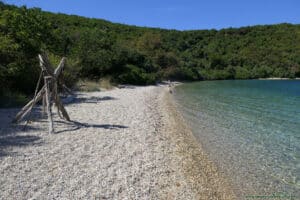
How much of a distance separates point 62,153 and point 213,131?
317 inches

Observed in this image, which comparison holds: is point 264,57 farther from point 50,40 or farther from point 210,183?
point 210,183

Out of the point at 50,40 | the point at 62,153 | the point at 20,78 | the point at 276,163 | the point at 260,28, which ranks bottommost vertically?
the point at 276,163

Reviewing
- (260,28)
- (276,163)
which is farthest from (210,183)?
(260,28)

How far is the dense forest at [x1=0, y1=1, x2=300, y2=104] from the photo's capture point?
62.4 ft

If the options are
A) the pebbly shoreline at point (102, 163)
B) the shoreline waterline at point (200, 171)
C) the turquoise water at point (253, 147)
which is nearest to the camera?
the pebbly shoreline at point (102, 163)

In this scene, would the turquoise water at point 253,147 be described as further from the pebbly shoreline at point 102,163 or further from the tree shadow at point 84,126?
the tree shadow at point 84,126

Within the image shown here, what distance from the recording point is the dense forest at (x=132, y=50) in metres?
19.0

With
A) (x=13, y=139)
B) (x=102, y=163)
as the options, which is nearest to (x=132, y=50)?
(x=13, y=139)

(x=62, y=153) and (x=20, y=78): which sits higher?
(x=20, y=78)

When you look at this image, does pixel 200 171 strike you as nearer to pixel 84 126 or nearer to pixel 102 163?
pixel 102 163

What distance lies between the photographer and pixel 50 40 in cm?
2198

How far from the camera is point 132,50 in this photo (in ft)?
173

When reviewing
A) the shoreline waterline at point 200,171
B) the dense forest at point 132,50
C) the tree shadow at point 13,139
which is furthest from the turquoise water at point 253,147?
the dense forest at point 132,50

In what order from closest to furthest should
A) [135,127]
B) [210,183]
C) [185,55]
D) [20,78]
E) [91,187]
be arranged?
[91,187] < [210,183] < [135,127] < [20,78] < [185,55]
